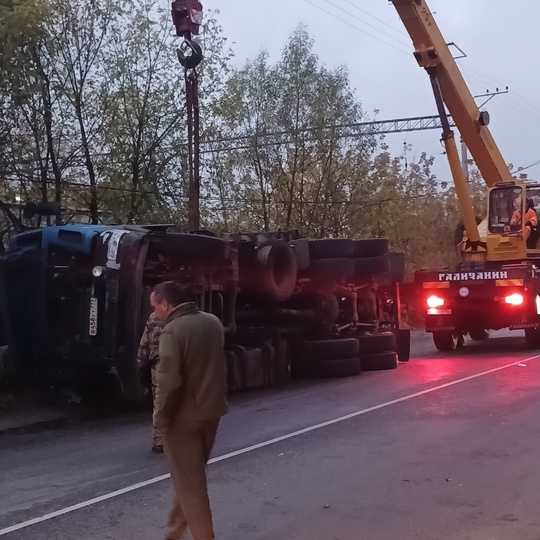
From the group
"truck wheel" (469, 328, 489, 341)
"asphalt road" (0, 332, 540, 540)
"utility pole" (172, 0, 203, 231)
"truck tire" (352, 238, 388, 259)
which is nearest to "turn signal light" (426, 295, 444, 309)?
"truck wheel" (469, 328, 489, 341)

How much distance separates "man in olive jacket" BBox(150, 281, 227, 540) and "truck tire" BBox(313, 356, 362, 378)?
30.5 ft

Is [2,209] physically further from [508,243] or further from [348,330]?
[508,243]

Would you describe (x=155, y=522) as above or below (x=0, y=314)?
below

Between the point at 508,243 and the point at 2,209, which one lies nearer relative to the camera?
the point at 2,209

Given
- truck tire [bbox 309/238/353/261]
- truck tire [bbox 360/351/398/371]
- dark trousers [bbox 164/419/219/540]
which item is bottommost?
dark trousers [bbox 164/419/219/540]

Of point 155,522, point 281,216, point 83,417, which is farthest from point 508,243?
point 155,522

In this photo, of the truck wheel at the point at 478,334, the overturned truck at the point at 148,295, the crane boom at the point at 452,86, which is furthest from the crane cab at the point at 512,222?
the overturned truck at the point at 148,295

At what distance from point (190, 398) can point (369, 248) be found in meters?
10.6

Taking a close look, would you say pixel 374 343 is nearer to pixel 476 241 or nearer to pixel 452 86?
pixel 476 241

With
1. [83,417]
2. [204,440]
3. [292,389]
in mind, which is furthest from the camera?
[292,389]

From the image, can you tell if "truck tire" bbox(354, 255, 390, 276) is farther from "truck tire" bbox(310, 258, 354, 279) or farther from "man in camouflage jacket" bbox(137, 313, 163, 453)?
"man in camouflage jacket" bbox(137, 313, 163, 453)

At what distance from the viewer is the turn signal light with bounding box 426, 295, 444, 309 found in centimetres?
1816

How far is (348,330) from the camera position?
15.7 meters

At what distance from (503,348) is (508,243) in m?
2.24
